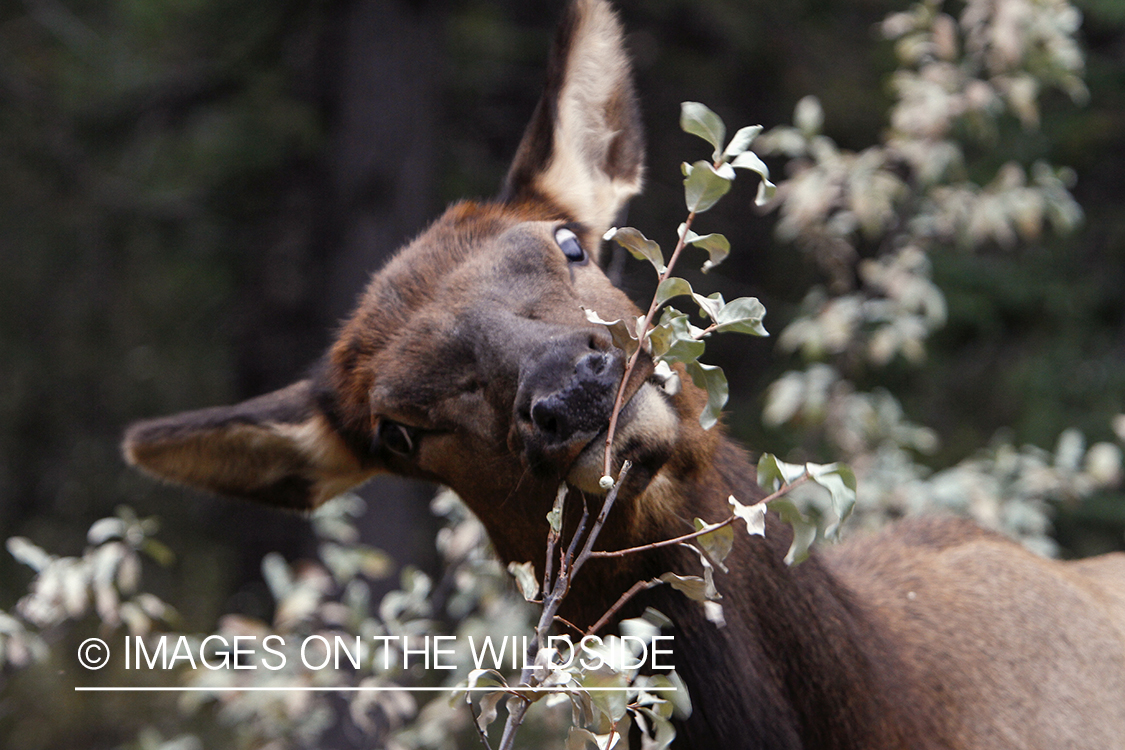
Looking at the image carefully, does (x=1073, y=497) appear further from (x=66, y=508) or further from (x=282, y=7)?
(x=66, y=508)

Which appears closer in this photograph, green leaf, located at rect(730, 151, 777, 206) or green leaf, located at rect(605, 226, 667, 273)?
green leaf, located at rect(730, 151, 777, 206)

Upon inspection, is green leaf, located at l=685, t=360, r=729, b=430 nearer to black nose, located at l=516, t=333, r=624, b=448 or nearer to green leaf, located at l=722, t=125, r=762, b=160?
black nose, located at l=516, t=333, r=624, b=448

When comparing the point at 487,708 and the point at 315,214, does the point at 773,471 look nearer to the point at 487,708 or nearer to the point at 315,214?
the point at 487,708

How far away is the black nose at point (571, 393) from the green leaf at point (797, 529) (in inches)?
18.5

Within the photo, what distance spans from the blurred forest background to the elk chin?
7.90 m

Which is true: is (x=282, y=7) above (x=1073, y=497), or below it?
Answer: above

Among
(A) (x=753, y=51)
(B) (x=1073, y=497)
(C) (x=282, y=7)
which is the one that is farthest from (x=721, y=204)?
(B) (x=1073, y=497)

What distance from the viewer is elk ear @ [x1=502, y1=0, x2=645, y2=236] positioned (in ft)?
12.8

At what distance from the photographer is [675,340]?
242 centimetres

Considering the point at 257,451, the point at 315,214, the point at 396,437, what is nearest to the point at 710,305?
the point at 396,437

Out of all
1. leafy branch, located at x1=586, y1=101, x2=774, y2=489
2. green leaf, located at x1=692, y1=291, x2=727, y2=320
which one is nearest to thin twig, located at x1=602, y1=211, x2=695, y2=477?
leafy branch, located at x1=586, y1=101, x2=774, y2=489

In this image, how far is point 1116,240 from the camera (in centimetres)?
1197

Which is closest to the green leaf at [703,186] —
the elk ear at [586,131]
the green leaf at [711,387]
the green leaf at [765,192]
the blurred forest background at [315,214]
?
the green leaf at [765,192]

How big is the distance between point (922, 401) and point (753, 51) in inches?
179
